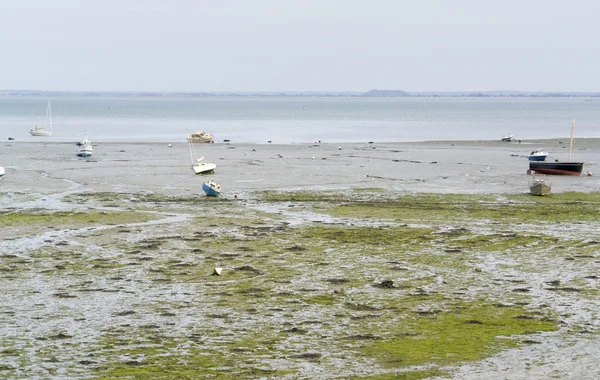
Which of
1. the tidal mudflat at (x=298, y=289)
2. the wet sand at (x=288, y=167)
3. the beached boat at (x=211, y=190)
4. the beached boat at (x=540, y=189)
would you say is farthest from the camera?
the wet sand at (x=288, y=167)

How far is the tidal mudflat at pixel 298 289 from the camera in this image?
17.3 metres

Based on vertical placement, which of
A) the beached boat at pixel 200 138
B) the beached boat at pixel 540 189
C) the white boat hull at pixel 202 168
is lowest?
the beached boat at pixel 200 138

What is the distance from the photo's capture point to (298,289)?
23219mm

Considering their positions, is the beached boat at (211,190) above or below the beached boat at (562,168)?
below

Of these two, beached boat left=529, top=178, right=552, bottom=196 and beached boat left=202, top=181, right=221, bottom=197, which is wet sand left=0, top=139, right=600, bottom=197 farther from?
beached boat left=529, top=178, right=552, bottom=196

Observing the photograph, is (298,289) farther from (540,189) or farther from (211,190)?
(540,189)

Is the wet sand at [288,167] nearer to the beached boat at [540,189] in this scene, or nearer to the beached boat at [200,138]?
the beached boat at [540,189]

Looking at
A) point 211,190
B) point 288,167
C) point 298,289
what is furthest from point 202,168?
point 298,289

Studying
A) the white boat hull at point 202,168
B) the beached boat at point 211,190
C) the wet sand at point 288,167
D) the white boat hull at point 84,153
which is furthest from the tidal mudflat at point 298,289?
A: the white boat hull at point 84,153

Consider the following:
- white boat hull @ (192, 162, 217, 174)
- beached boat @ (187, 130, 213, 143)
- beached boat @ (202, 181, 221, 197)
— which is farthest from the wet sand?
beached boat @ (187, 130, 213, 143)

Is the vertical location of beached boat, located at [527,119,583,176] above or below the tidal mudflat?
above

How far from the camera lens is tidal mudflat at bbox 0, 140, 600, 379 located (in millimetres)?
17281

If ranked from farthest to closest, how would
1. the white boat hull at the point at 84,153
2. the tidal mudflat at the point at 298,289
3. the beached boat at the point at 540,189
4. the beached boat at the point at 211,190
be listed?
the white boat hull at the point at 84,153, the beached boat at the point at 540,189, the beached boat at the point at 211,190, the tidal mudflat at the point at 298,289

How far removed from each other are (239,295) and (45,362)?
21.5ft
